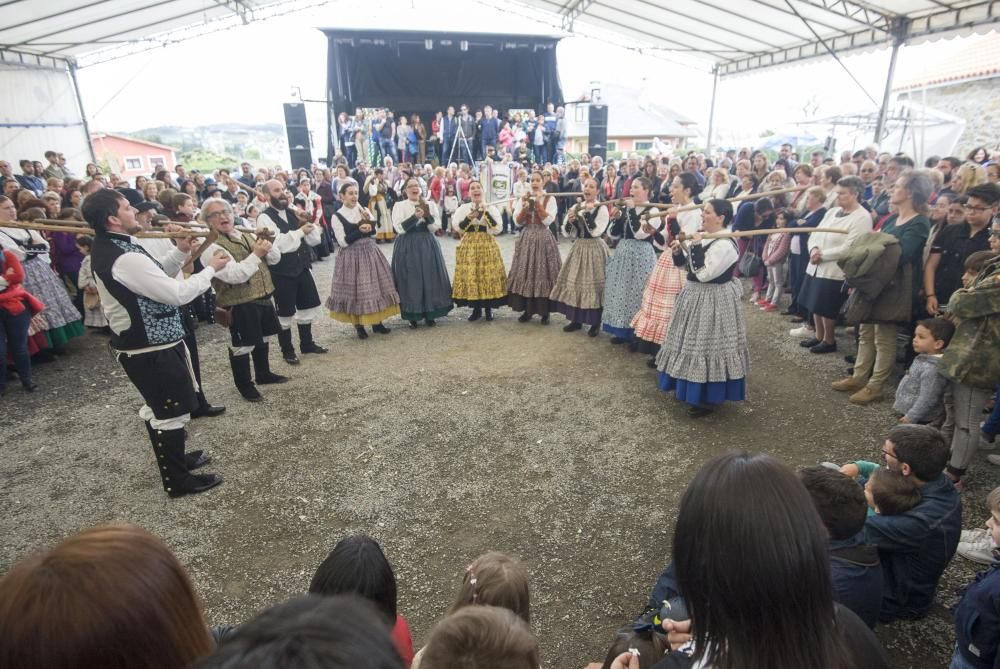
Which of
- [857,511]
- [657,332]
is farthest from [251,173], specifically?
[857,511]

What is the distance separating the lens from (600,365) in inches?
192

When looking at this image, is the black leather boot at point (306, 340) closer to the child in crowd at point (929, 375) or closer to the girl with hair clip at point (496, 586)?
the girl with hair clip at point (496, 586)

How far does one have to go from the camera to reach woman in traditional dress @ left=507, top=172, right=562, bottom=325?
571 centimetres

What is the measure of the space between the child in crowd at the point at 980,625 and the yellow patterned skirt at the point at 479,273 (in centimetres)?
480

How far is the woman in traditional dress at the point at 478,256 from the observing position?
581 cm

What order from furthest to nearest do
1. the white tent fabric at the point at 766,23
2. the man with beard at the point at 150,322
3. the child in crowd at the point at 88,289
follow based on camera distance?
the white tent fabric at the point at 766,23 < the child in crowd at the point at 88,289 < the man with beard at the point at 150,322

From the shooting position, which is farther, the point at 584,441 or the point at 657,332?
the point at 657,332

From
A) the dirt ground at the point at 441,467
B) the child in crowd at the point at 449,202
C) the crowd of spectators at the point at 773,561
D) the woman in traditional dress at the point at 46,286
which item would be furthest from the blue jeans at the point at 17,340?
the child in crowd at the point at 449,202

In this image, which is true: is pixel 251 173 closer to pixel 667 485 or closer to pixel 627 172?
pixel 627 172

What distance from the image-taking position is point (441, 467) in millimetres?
3379

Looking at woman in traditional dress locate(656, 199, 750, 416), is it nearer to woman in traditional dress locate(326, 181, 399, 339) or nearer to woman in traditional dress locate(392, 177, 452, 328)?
woman in traditional dress locate(392, 177, 452, 328)

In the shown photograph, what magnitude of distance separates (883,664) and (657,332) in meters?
3.60

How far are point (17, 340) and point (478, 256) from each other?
414 centimetres

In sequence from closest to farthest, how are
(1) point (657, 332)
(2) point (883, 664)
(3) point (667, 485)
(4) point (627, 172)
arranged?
(2) point (883, 664), (3) point (667, 485), (1) point (657, 332), (4) point (627, 172)
